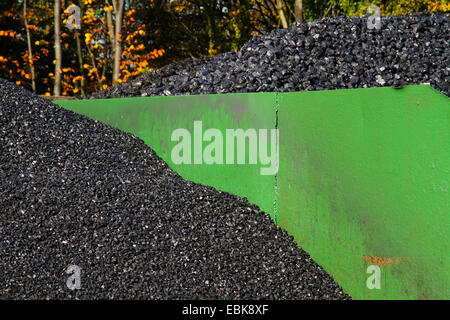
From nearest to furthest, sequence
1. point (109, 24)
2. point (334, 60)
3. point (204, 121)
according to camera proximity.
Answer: point (204, 121)
point (334, 60)
point (109, 24)

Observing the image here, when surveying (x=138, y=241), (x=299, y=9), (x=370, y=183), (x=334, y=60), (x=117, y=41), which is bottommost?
(x=138, y=241)

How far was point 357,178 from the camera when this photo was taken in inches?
102

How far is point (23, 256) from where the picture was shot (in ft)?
9.10

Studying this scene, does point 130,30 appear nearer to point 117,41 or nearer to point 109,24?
point 109,24

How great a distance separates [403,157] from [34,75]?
8.30 metres

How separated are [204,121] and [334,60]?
62.8 inches

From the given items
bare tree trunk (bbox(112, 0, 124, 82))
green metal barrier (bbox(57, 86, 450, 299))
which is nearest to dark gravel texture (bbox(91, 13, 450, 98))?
green metal barrier (bbox(57, 86, 450, 299))

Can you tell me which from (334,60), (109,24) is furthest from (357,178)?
(109,24)

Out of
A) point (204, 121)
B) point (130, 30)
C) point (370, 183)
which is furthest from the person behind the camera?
point (130, 30)

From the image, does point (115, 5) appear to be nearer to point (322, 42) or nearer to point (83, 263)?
point (322, 42)

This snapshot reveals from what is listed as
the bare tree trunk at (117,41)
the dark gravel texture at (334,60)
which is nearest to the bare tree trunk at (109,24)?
the bare tree trunk at (117,41)

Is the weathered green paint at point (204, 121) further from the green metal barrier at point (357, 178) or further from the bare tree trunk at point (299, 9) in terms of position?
the bare tree trunk at point (299, 9)
